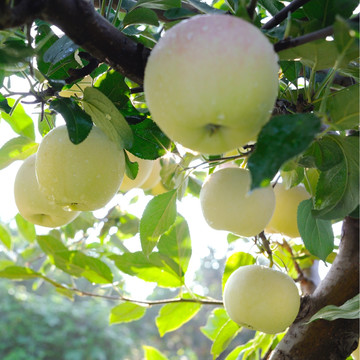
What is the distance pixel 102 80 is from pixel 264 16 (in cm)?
47

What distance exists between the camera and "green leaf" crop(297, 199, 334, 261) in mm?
719

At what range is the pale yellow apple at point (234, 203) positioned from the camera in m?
0.68

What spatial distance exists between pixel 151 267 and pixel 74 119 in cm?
47

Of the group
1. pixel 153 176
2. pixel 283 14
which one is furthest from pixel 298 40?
pixel 153 176

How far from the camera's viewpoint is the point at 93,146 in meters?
0.55

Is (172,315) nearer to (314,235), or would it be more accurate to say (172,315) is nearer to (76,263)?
(76,263)

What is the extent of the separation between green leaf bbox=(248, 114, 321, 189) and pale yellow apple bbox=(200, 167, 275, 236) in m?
0.33

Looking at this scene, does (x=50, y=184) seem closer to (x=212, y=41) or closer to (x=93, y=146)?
(x=93, y=146)

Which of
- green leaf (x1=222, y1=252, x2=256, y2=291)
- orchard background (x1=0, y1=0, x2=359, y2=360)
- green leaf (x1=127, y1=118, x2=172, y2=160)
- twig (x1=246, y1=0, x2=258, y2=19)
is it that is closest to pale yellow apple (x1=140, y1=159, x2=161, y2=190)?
orchard background (x1=0, y1=0, x2=359, y2=360)

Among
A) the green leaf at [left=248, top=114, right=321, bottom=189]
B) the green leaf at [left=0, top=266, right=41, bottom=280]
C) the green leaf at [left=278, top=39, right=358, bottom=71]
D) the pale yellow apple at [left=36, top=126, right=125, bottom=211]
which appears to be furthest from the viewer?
the green leaf at [left=0, top=266, right=41, bottom=280]

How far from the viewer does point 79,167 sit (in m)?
0.55

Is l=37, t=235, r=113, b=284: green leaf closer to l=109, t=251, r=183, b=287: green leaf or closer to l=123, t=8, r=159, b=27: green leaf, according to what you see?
l=109, t=251, r=183, b=287: green leaf

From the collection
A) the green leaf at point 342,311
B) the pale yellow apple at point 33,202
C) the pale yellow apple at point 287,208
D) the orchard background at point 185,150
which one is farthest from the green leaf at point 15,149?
the green leaf at point 342,311

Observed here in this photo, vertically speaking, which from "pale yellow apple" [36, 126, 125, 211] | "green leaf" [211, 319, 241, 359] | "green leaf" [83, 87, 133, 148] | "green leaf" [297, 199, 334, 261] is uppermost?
"green leaf" [83, 87, 133, 148]
